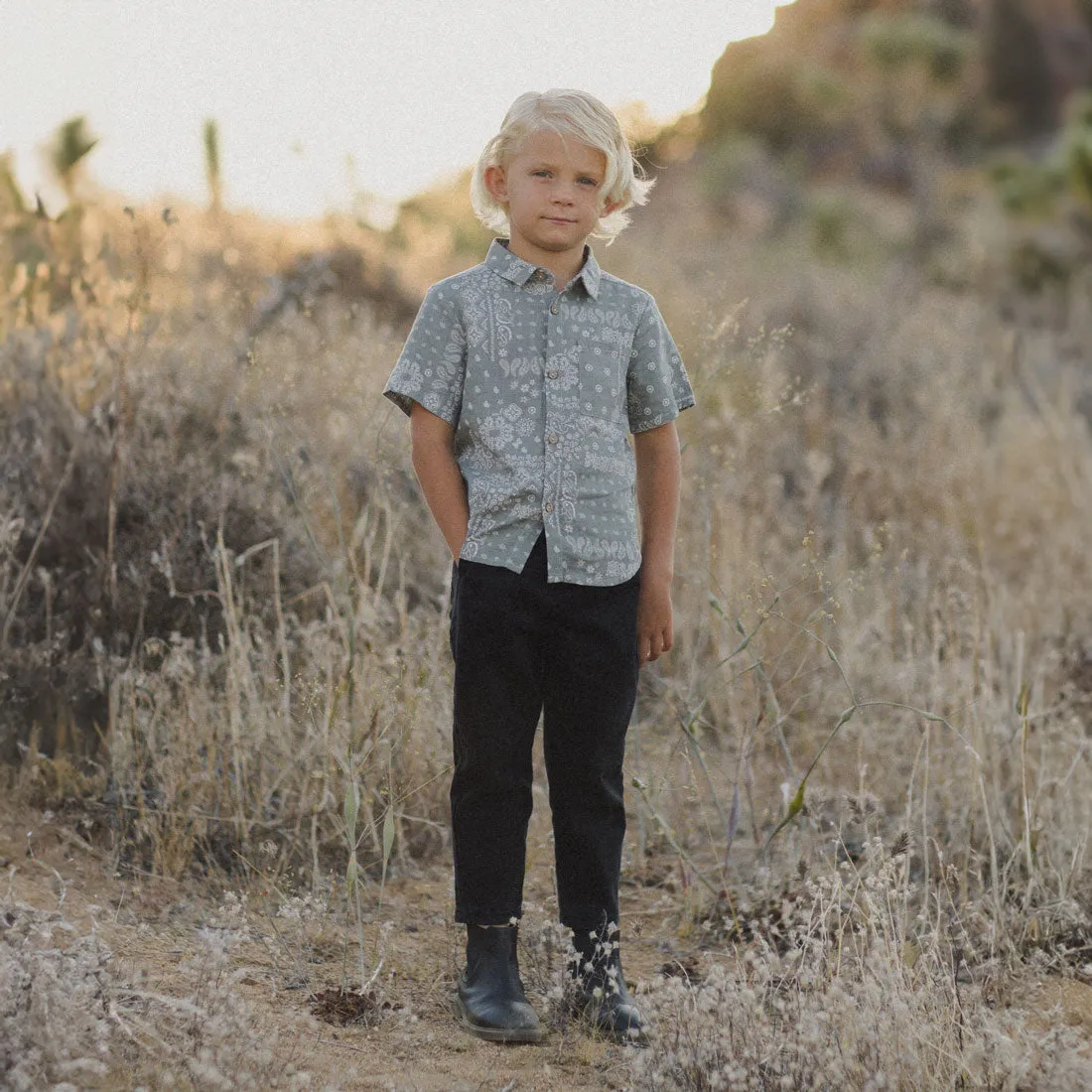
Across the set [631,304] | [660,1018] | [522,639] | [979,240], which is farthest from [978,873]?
[979,240]

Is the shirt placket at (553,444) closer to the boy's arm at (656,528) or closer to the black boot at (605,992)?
the boy's arm at (656,528)

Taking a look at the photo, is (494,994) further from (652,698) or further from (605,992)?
(652,698)

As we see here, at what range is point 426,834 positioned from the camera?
364cm

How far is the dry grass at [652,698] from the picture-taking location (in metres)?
2.54

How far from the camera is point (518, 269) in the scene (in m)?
2.58

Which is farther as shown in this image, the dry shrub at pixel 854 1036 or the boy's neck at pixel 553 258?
the boy's neck at pixel 553 258

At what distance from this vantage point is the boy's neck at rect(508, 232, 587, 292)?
2.60 m

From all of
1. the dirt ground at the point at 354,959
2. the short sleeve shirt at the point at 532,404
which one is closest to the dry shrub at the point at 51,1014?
the dirt ground at the point at 354,959

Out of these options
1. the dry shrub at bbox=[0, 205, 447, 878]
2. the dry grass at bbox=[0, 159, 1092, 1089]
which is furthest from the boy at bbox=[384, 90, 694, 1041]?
the dry shrub at bbox=[0, 205, 447, 878]

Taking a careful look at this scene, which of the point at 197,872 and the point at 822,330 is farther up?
the point at 822,330

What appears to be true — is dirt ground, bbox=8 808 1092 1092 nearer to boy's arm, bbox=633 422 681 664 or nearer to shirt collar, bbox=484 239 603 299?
boy's arm, bbox=633 422 681 664

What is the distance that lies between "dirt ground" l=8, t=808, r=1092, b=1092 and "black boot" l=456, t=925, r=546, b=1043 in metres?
0.03

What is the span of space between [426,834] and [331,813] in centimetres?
38

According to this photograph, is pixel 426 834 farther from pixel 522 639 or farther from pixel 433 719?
pixel 522 639
